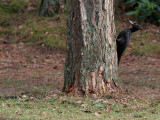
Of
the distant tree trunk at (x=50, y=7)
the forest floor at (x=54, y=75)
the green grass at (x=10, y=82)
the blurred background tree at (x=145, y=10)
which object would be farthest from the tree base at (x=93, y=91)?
the distant tree trunk at (x=50, y=7)

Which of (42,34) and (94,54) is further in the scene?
(42,34)

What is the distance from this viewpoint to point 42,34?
13398mm

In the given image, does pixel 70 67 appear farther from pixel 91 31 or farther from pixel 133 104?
pixel 133 104

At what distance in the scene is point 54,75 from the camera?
9930 mm

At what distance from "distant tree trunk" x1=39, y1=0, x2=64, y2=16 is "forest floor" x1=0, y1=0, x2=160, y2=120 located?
343mm

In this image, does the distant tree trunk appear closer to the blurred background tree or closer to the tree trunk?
the blurred background tree

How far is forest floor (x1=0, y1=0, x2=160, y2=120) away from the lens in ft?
19.5

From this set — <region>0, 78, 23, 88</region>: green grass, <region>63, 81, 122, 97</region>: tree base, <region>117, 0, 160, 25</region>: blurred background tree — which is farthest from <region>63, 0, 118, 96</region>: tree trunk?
<region>117, 0, 160, 25</region>: blurred background tree

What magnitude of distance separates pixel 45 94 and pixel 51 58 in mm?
4912

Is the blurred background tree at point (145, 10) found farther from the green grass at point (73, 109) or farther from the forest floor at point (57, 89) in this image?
the green grass at point (73, 109)

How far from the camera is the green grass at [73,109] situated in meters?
5.54

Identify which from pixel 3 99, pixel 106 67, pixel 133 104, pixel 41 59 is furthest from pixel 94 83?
pixel 41 59

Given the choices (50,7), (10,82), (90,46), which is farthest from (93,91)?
(50,7)

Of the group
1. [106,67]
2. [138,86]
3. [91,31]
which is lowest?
[138,86]
